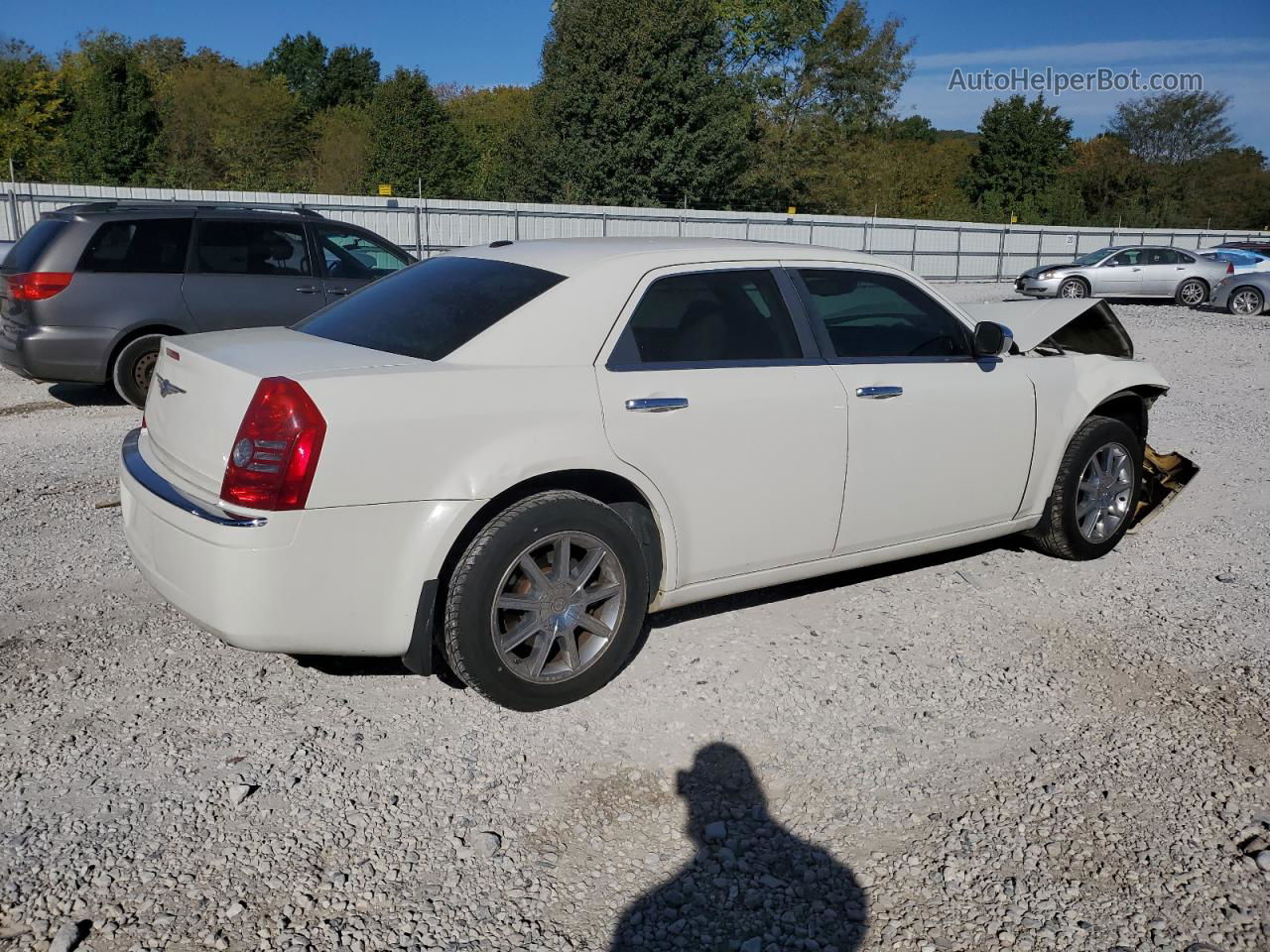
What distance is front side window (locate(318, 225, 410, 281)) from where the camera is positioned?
9.53 meters

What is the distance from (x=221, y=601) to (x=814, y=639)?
235cm

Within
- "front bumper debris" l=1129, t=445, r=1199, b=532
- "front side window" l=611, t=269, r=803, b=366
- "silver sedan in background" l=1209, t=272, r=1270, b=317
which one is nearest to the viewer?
"front side window" l=611, t=269, r=803, b=366

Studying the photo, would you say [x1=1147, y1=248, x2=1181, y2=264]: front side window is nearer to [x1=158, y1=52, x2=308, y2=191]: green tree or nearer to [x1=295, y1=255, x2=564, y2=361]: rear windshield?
[x1=295, y1=255, x2=564, y2=361]: rear windshield

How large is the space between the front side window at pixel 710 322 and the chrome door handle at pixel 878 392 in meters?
0.31

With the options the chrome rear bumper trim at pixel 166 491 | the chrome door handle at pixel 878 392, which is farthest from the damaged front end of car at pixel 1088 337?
the chrome rear bumper trim at pixel 166 491

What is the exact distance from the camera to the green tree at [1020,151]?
67.7 m

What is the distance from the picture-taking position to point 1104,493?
18.3 ft

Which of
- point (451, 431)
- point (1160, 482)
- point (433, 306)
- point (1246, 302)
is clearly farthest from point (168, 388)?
point (1246, 302)

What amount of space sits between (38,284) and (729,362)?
6691mm

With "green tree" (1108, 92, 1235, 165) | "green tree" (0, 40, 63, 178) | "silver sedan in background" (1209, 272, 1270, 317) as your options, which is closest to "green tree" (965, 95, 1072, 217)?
"green tree" (1108, 92, 1235, 165)

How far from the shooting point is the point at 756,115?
178 ft

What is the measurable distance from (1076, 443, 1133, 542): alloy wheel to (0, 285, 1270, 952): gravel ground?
0.52m

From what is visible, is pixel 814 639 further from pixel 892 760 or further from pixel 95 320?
pixel 95 320

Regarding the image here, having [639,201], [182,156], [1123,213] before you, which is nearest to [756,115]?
[639,201]
